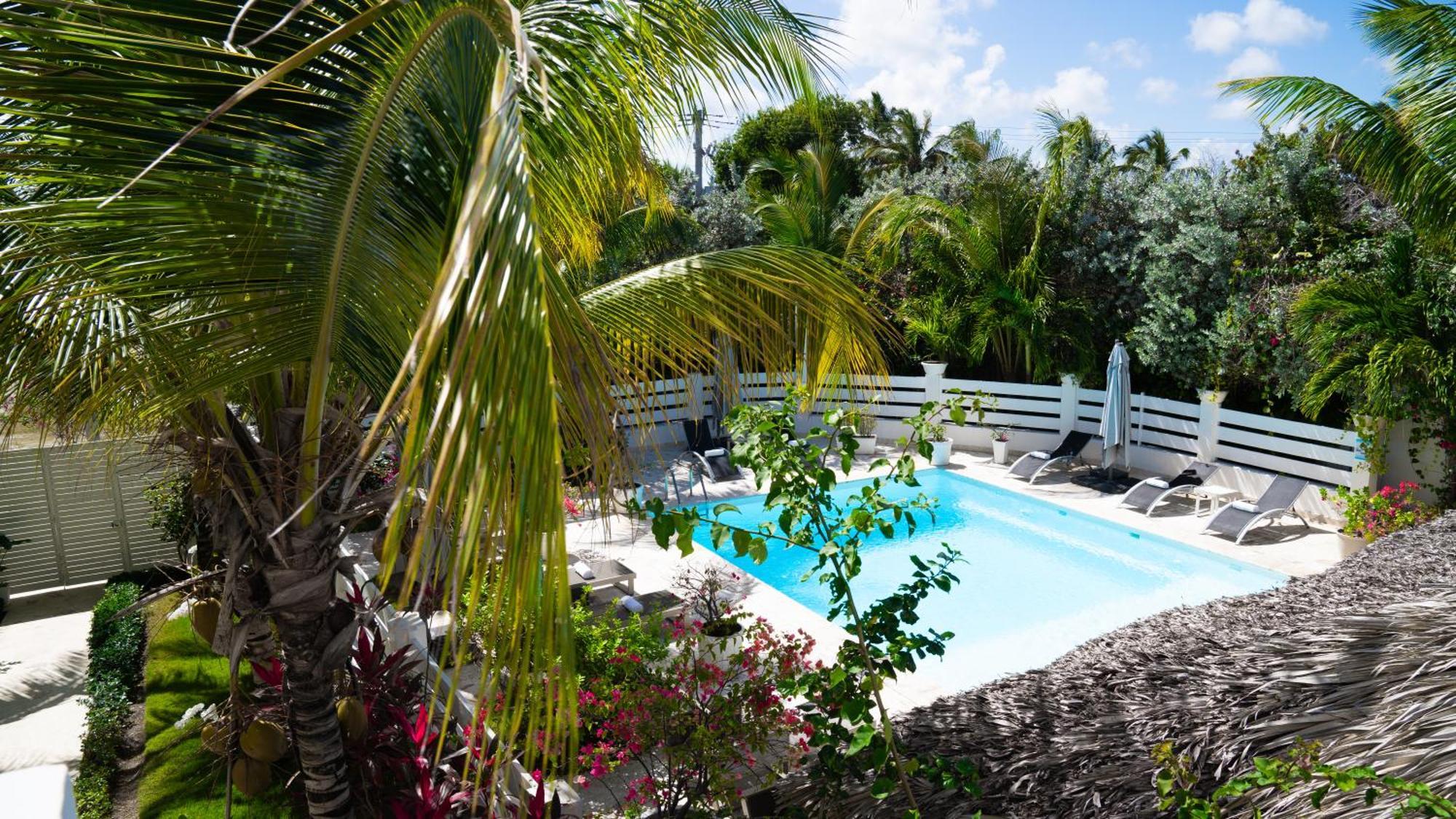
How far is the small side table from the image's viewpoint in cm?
1212

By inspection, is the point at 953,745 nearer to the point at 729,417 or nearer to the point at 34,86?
the point at 729,417

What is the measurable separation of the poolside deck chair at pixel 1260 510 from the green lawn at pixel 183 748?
10.6 m

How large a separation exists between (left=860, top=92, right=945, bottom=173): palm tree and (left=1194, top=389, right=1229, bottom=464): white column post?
708 inches

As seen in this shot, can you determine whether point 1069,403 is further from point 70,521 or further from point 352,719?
point 70,521

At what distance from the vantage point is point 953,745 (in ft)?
14.2

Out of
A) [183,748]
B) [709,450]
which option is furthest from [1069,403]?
[183,748]

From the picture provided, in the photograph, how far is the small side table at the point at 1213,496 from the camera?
12125mm

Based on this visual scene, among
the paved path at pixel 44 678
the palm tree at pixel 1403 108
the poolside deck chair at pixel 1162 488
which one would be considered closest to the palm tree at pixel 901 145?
the poolside deck chair at pixel 1162 488

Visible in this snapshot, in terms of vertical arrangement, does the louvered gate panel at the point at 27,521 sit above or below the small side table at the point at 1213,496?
above

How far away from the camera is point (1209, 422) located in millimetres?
13453

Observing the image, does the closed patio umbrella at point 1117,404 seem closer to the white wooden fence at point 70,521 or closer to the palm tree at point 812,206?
the palm tree at point 812,206

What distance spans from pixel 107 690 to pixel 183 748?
1.22 metres

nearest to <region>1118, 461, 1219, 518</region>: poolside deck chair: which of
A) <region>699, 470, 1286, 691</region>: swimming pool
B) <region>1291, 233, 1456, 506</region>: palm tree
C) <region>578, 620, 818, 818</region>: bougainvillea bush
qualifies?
<region>699, 470, 1286, 691</region>: swimming pool

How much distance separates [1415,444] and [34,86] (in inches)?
533
